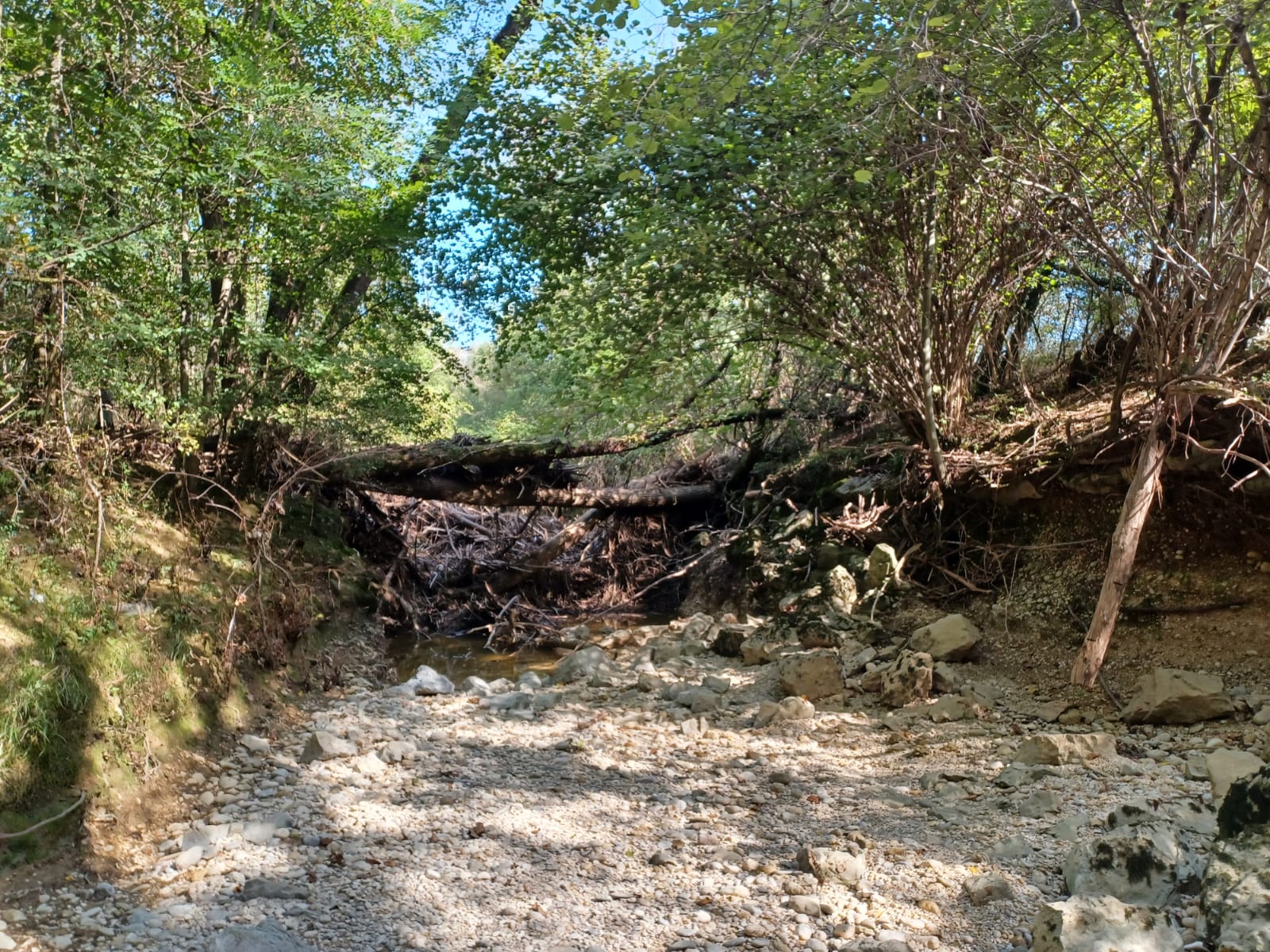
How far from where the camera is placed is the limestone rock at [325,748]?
5.09 m

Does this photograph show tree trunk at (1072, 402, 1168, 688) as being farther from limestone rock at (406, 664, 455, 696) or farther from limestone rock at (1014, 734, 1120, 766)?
limestone rock at (406, 664, 455, 696)

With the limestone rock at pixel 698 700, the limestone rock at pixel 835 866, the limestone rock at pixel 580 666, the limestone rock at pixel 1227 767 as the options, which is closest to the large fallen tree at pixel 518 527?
the limestone rock at pixel 580 666

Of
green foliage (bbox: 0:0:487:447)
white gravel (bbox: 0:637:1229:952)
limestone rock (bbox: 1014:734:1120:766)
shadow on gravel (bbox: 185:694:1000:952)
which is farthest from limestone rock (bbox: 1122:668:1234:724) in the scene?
green foliage (bbox: 0:0:487:447)

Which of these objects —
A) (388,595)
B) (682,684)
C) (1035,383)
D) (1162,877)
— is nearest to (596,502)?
(388,595)

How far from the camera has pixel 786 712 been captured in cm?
573

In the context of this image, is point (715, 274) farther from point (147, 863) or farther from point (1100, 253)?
point (147, 863)

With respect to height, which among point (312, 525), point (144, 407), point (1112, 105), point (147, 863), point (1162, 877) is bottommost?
point (147, 863)

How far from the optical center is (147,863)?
377cm

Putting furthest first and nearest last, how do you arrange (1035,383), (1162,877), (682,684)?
1. (1035,383)
2. (682,684)
3. (1162,877)

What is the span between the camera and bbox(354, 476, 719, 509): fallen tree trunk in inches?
366

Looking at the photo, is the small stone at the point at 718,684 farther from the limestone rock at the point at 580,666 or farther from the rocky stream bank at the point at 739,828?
the limestone rock at the point at 580,666

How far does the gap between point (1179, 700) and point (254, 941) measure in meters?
4.56

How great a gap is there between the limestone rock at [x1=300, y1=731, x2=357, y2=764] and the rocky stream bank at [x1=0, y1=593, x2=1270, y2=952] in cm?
2

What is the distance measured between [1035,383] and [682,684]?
3.89m
